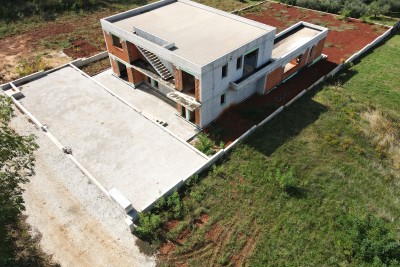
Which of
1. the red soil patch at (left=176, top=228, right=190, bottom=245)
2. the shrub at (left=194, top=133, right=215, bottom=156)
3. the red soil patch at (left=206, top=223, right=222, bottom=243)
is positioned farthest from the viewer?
the shrub at (left=194, top=133, right=215, bottom=156)

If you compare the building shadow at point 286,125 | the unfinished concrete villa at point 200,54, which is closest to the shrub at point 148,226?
the unfinished concrete villa at point 200,54

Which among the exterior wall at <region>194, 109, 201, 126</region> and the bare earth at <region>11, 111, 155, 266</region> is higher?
the exterior wall at <region>194, 109, 201, 126</region>

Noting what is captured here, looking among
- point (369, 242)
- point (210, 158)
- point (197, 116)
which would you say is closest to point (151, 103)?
point (197, 116)

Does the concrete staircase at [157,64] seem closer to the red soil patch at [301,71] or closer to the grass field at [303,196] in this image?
the red soil patch at [301,71]

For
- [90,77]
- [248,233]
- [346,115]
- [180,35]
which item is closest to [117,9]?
[90,77]

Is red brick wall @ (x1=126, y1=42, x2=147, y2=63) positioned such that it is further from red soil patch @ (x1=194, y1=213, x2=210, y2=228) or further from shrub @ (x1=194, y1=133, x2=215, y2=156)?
red soil patch @ (x1=194, y1=213, x2=210, y2=228)

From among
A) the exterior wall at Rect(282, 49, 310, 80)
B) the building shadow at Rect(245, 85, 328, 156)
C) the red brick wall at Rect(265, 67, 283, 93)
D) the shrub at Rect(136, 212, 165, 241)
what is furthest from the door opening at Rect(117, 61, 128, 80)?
the shrub at Rect(136, 212, 165, 241)

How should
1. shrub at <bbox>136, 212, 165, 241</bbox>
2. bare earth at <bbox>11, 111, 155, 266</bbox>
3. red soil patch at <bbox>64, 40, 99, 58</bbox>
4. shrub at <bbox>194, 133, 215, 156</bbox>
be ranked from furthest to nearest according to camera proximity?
red soil patch at <bbox>64, 40, 99, 58</bbox>
shrub at <bbox>194, 133, 215, 156</bbox>
shrub at <bbox>136, 212, 165, 241</bbox>
bare earth at <bbox>11, 111, 155, 266</bbox>
